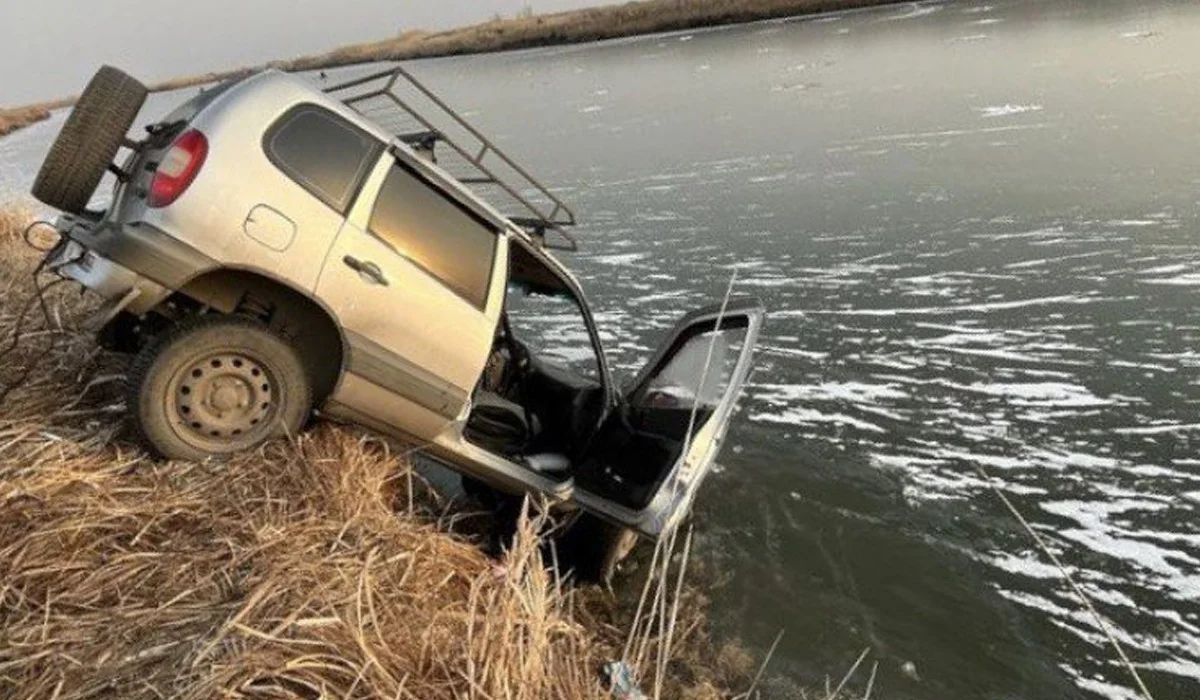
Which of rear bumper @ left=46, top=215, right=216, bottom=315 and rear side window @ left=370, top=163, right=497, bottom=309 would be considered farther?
rear side window @ left=370, top=163, right=497, bottom=309

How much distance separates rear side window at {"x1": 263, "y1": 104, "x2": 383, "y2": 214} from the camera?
14.2 ft

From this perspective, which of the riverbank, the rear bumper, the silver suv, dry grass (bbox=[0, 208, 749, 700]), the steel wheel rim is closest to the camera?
dry grass (bbox=[0, 208, 749, 700])

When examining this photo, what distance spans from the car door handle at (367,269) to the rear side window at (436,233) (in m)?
0.18

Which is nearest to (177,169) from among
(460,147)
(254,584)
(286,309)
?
(286,309)

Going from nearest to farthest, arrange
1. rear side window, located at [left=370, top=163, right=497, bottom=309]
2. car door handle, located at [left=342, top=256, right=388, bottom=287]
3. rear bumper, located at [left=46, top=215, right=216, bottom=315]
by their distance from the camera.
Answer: rear bumper, located at [left=46, top=215, right=216, bottom=315] < car door handle, located at [left=342, top=256, right=388, bottom=287] < rear side window, located at [left=370, top=163, right=497, bottom=309]

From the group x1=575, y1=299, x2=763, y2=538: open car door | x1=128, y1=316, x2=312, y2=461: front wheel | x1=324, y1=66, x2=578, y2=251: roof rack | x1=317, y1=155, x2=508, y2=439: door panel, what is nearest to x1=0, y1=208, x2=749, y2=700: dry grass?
x1=128, y1=316, x2=312, y2=461: front wheel

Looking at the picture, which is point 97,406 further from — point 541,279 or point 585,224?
point 585,224

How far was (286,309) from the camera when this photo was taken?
14.7 feet

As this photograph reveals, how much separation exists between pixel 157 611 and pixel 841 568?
396 cm

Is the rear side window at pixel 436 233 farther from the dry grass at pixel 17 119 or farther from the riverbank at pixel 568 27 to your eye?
the dry grass at pixel 17 119

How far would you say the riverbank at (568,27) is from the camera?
45656 mm

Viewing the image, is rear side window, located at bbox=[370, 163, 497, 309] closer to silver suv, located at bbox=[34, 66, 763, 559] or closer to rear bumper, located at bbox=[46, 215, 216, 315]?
silver suv, located at bbox=[34, 66, 763, 559]

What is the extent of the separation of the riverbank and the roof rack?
15.8m

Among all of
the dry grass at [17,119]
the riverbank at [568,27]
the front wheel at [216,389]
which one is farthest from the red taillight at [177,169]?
the dry grass at [17,119]
